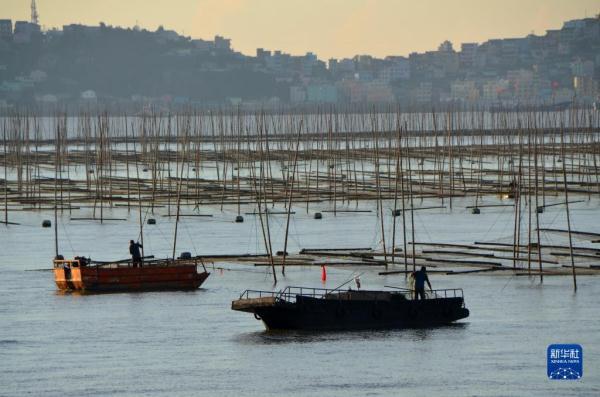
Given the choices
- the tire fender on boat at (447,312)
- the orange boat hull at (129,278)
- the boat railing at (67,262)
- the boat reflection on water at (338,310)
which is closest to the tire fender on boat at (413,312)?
the boat reflection on water at (338,310)

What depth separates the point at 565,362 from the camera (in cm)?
3294

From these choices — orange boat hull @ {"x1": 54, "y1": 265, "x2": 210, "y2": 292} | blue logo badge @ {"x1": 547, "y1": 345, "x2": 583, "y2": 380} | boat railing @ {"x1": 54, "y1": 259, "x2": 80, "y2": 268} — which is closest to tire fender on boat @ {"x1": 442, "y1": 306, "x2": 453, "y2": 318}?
blue logo badge @ {"x1": 547, "y1": 345, "x2": 583, "y2": 380}

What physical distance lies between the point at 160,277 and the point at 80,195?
35.3m

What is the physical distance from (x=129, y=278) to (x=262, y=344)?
9.94 meters

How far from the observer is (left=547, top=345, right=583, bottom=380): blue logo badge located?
31.8 metres

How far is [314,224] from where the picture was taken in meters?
65.5

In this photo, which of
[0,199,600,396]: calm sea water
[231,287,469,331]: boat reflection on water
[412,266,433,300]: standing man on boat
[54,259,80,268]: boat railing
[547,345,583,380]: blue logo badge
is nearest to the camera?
[0,199,600,396]: calm sea water

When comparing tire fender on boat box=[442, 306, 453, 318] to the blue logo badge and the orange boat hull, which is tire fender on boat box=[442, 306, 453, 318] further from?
the orange boat hull

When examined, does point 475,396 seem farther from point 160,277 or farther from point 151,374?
point 160,277

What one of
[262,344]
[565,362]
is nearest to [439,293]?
[262,344]

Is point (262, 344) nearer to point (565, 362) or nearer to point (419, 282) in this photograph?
point (419, 282)

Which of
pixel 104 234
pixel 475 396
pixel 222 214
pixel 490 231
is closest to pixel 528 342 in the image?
pixel 475 396

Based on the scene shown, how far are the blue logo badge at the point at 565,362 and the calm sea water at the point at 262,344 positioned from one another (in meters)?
0.22

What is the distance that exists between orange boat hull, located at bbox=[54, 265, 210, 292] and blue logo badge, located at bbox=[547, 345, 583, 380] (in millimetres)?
13275
